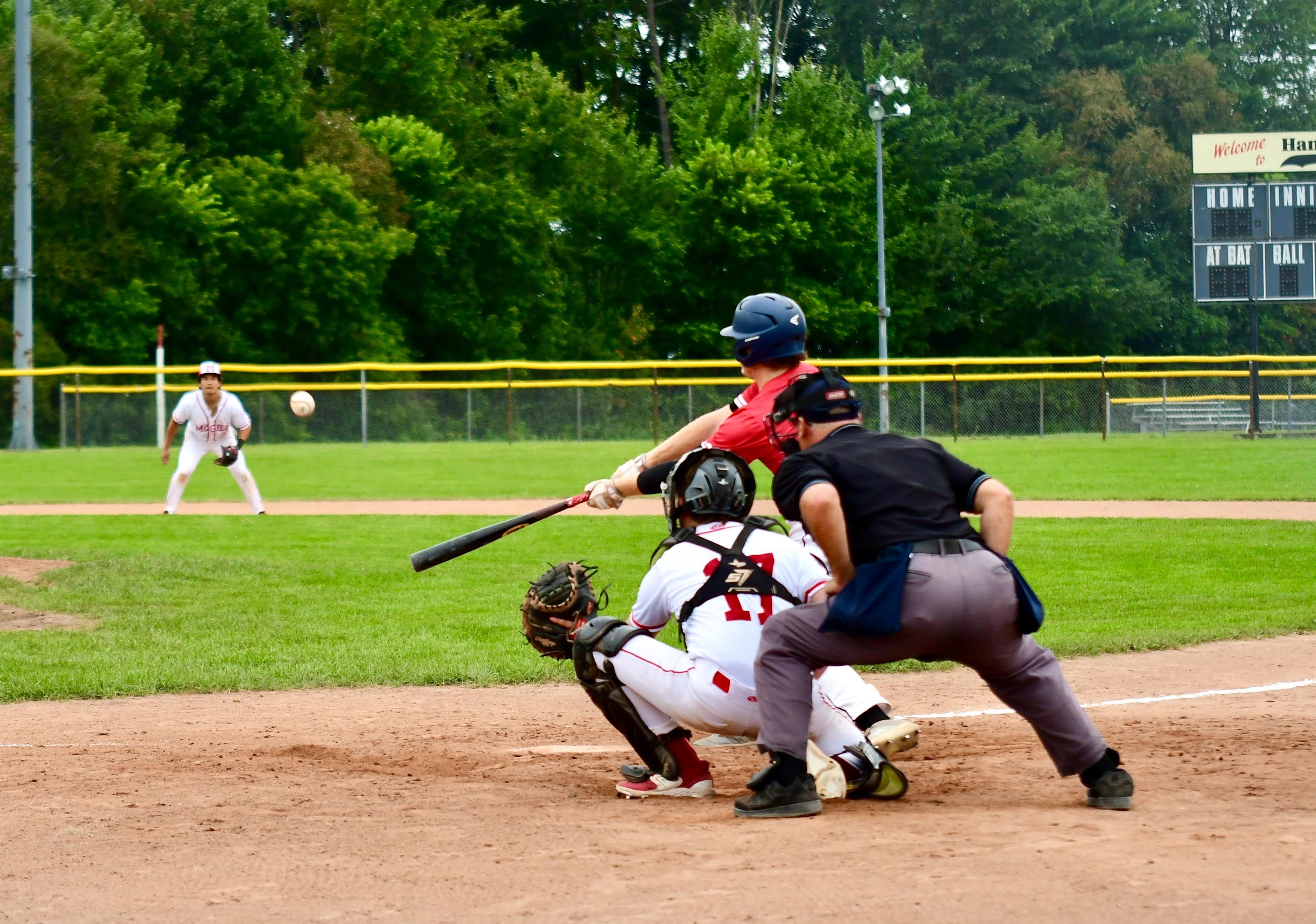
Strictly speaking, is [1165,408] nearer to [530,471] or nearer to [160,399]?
[530,471]

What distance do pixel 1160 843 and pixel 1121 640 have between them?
5238 mm

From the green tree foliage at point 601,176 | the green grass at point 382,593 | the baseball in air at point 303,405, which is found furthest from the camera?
the green tree foliage at point 601,176

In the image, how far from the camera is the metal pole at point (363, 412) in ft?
110

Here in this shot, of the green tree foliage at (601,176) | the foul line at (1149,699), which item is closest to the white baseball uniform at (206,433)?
the foul line at (1149,699)

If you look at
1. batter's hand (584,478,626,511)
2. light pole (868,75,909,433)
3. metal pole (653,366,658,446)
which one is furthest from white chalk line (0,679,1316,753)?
metal pole (653,366,658,446)

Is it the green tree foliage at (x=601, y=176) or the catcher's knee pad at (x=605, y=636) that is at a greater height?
the green tree foliage at (x=601, y=176)

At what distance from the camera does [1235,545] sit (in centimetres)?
1455

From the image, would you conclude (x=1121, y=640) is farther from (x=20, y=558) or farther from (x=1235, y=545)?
(x=20, y=558)

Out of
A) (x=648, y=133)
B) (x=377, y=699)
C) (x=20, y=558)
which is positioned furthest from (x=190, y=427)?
(x=648, y=133)

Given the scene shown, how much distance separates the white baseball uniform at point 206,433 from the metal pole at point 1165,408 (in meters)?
24.2

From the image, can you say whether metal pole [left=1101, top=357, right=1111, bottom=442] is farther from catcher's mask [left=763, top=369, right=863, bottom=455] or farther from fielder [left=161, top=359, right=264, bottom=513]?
catcher's mask [left=763, top=369, right=863, bottom=455]

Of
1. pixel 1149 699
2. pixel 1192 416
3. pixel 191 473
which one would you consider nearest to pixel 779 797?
pixel 1149 699

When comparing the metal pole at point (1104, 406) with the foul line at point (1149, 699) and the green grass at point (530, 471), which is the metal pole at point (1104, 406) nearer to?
the green grass at point (530, 471)

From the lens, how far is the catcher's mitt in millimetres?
5539
